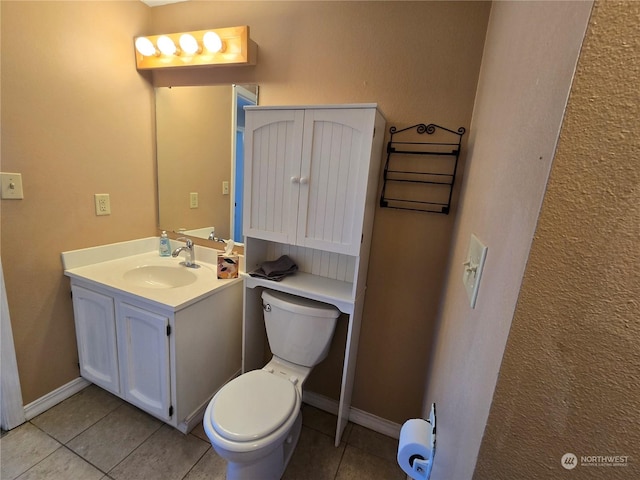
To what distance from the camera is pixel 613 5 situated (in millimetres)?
266

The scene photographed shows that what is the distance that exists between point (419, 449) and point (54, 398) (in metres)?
1.97

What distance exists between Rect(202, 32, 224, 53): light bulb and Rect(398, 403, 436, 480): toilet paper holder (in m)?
1.94

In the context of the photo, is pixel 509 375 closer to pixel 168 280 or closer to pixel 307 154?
pixel 307 154

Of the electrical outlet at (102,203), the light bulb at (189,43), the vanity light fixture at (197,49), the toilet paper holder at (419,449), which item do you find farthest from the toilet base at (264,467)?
the light bulb at (189,43)

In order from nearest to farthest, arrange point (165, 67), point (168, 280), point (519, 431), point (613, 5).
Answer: point (613, 5)
point (519, 431)
point (165, 67)
point (168, 280)

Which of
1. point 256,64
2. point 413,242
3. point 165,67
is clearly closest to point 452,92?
point 413,242

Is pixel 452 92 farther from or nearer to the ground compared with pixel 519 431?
farther from the ground

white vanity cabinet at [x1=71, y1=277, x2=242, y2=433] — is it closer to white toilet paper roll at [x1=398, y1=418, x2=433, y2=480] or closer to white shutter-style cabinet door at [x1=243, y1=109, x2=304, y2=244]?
white shutter-style cabinet door at [x1=243, y1=109, x2=304, y2=244]

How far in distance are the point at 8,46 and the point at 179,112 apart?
73 cm

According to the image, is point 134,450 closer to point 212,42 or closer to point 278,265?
point 278,265

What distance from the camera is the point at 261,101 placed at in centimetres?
154

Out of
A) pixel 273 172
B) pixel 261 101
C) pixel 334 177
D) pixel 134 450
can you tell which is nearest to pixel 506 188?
pixel 334 177

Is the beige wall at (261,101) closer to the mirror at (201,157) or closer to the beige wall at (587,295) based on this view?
the mirror at (201,157)

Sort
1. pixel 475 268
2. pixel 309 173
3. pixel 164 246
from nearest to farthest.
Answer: pixel 475 268
pixel 309 173
pixel 164 246
